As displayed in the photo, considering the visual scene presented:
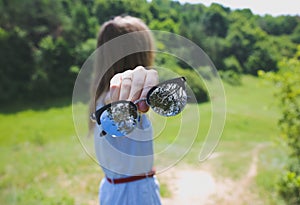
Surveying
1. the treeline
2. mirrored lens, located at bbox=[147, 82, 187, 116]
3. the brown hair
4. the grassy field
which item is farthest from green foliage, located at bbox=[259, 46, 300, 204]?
mirrored lens, located at bbox=[147, 82, 187, 116]

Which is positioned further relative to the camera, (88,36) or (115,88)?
(88,36)

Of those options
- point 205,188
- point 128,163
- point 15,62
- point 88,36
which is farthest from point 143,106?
point 15,62

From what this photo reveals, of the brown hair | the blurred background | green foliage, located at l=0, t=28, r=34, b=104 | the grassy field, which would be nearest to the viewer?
the brown hair

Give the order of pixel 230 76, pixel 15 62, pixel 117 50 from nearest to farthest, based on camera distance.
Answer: pixel 117 50 → pixel 230 76 → pixel 15 62

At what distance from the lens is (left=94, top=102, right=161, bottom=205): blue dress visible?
91 cm

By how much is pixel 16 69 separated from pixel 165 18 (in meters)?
6.96

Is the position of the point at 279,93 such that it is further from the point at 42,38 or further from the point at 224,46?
the point at 42,38

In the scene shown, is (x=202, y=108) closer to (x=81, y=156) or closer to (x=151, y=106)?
(x=151, y=106)

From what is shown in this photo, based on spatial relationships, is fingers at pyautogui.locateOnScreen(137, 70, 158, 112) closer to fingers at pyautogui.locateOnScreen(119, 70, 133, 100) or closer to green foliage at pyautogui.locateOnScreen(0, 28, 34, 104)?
fingers at pyautogui.locateOnScreen(119, 70, 133, 100)

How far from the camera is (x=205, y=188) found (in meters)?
3.36

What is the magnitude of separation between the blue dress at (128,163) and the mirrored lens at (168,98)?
24cm

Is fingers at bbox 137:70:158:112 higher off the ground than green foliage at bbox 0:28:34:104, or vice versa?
green foliage at bbox 0:28:34:104

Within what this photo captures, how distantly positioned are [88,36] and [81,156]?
316cm

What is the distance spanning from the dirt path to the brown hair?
235 cm
